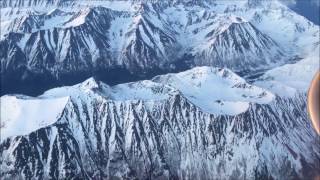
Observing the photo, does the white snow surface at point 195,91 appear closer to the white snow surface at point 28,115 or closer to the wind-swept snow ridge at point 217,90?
the wind-swept snow ridge at point 217,90

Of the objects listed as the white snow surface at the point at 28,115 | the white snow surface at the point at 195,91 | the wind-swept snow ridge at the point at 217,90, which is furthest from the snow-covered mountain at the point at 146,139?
the wind-swept snow ridge at the point at 217,90

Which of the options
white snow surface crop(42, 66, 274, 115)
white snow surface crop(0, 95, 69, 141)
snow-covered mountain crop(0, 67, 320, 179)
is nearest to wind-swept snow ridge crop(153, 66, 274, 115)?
white snow surface crop(42, 66, 274, 115)

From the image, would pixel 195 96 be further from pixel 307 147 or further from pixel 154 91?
pixel 307 147

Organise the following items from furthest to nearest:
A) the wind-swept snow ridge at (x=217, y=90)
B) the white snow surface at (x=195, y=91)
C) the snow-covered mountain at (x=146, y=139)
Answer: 1. the wind-swept snow ridge at (x=217, y=90)
2. the white snow surface at (x=195, y=91)
3. the snow-covered mountain at (x=146, y=139)

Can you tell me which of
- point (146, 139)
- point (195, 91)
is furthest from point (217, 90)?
point (146, 139)

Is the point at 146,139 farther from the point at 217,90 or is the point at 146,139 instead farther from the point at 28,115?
the point at 217,90

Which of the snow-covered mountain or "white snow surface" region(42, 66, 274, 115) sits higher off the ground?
"white snow surface" region(42, 66, 274, 115)

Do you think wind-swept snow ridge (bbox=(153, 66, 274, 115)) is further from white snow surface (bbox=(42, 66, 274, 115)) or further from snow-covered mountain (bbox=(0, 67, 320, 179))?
snow-covered mountain (bbox=(0, 67, 320, 179))
